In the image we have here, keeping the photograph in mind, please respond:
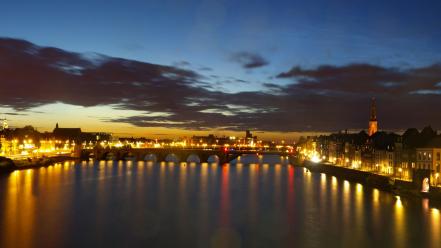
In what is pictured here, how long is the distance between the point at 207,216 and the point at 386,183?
2796 centimetres

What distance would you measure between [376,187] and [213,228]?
110 feet

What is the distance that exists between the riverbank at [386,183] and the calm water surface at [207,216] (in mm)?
1333

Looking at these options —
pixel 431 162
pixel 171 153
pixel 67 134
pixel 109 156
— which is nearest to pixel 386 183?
pixel 431 162

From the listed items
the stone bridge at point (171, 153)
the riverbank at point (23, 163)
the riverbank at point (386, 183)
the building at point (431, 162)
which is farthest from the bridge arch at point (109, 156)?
the building at point (431, 162)

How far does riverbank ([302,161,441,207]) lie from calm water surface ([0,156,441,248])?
1333 mm

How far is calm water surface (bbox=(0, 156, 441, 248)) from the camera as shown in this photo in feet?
115

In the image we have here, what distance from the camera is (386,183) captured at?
62125 mm

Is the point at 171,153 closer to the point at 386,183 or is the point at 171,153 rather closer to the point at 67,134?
the point at 67,134

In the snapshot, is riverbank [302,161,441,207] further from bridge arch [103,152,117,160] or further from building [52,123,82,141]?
building [52,123,82,141]

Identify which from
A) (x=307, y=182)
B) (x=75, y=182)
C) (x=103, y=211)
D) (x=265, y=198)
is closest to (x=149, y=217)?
(x=103, y=211)

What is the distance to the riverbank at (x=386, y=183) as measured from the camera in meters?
49.7

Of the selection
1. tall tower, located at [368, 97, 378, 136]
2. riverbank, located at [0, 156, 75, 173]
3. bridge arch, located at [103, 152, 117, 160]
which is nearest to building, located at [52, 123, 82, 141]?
bridge arch, located at [103, 152, 117, 160]

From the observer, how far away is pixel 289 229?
39.0m

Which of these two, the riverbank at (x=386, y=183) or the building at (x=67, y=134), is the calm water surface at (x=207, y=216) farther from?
the building at (x=67, y=134)
